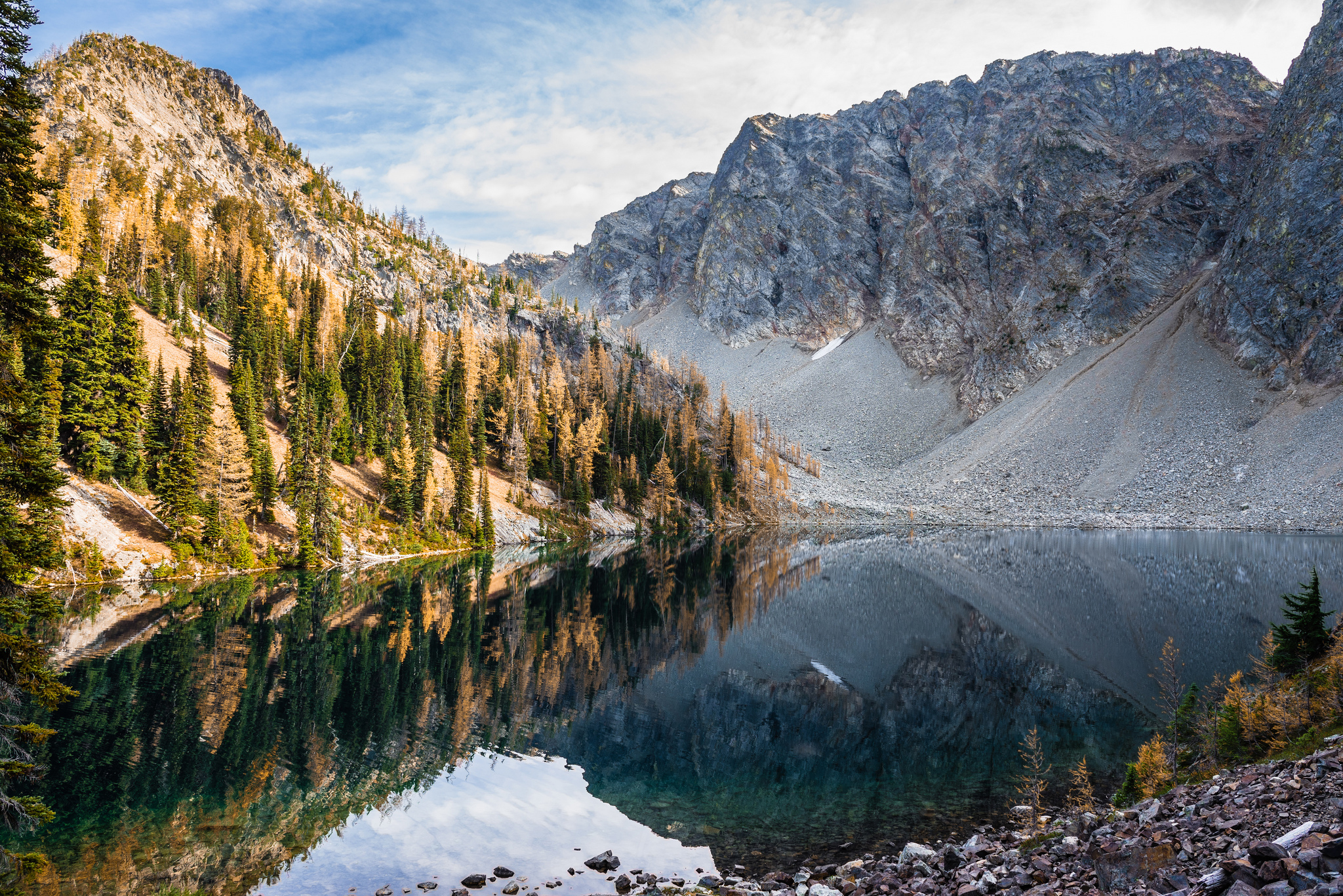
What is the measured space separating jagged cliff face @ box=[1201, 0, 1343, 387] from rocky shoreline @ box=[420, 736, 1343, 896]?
436 feet

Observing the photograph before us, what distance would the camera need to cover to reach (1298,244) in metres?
117

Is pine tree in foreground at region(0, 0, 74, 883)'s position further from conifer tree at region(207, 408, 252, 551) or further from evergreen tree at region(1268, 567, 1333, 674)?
conifer tree at region(207, 408, 252, 551)

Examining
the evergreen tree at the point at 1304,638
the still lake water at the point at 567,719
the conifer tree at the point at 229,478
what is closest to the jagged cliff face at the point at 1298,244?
the still lake water at the point at 567,719

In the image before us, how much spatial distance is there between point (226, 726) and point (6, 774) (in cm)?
1297

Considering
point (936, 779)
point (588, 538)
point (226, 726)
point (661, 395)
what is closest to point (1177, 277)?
point (661, 395)

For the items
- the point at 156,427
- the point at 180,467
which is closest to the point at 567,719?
the point at 180,467

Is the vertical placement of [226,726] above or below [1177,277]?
below

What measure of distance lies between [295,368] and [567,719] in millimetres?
76910

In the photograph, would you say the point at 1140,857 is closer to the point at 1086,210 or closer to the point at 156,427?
the point at 156,427

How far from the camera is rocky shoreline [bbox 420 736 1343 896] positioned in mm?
6535

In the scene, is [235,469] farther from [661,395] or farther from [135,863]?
[661,395]

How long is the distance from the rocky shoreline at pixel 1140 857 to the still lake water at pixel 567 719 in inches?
48.8

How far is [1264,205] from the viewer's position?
12525 centimetres

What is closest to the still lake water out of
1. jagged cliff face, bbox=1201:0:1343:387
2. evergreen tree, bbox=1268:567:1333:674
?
evergreen tree, bbox=1268:567:1333:674
